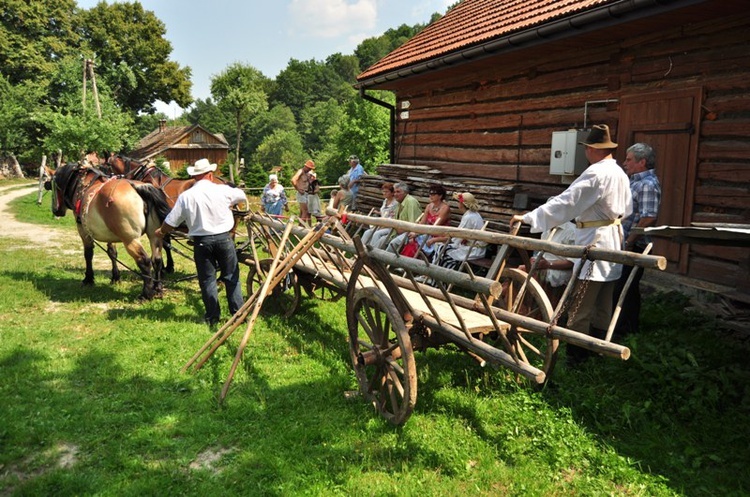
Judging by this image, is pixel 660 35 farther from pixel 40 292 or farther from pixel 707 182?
Answer: pixel 40 292

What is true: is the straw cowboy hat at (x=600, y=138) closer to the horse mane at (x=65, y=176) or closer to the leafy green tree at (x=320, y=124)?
the horse mane at (x=65, y=176)

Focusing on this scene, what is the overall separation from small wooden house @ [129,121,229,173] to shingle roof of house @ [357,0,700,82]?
4145 cm

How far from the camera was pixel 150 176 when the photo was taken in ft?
31.9

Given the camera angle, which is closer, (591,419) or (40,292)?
(591,419)

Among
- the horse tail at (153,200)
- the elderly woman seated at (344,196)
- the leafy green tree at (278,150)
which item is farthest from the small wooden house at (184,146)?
the horse tail at (153,200)

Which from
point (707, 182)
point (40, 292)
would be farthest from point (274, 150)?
point (707, 182)

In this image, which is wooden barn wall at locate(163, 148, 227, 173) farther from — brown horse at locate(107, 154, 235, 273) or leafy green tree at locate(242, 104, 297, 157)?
brown horse at locate(107, 154, 235, 273)

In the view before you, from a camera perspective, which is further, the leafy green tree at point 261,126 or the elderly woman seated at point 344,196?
the leafy green tree at point 261,126

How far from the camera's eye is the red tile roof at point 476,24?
22.5 ft

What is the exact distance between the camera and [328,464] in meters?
3.42

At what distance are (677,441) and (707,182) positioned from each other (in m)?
3.56

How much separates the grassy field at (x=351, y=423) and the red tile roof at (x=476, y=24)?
12.9ft

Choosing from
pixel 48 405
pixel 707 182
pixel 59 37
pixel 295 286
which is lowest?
pixel 48 405

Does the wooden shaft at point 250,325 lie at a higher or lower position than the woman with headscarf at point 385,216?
lower
